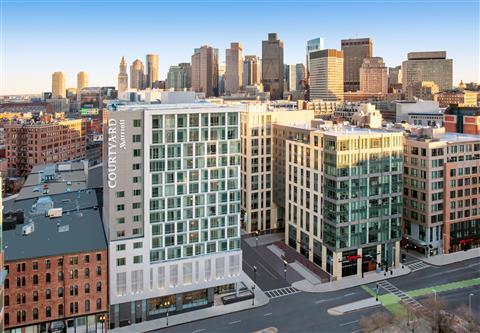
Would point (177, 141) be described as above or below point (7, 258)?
above

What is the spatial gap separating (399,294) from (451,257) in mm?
28441

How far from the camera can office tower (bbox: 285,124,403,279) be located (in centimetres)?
10988

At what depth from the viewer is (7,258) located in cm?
8581

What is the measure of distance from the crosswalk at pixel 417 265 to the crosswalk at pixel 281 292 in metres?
31.2

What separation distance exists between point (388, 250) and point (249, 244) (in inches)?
1487

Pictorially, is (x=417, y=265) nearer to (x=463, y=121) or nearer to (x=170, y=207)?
(x=170, y=207)

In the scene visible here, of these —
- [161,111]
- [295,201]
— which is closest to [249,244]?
[295,201]

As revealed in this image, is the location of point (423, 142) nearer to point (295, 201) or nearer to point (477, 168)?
point (477, 168)

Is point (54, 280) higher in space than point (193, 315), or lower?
higher

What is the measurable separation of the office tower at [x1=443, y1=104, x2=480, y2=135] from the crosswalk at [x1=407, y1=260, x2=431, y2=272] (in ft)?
219

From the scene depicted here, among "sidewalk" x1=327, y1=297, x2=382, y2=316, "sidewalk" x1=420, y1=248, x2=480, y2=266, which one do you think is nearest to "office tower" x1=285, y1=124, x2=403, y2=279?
"sidewalk" x1=420, y1=248, x2=480, y2=266

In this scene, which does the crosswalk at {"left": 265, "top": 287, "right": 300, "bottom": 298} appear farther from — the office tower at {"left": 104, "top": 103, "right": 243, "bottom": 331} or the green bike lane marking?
the green bike lane marking

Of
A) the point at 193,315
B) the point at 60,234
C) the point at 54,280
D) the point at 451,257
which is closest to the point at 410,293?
the point at 451,257

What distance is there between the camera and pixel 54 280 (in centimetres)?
8869
